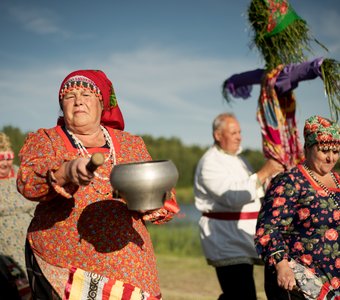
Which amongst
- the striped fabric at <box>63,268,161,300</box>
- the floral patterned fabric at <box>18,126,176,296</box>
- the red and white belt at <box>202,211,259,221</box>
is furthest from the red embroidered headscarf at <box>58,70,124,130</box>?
the red and white belt at <box>202,211,259,221</box>

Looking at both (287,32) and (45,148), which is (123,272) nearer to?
(45,148)

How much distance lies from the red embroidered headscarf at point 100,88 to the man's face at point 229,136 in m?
2.00

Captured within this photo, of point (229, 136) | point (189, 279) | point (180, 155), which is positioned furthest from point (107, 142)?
point (180, 155)

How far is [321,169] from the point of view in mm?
3070

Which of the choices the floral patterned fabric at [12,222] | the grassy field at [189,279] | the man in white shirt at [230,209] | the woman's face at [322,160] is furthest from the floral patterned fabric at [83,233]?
the grassy field at [189,279]

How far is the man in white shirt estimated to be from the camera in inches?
171

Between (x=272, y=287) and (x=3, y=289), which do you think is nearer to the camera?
(x=272, y=287)

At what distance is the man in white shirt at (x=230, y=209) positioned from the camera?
4.34 metres

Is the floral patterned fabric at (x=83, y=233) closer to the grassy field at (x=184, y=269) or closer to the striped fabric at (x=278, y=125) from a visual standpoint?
the striped fabric at (x=278, y=125)

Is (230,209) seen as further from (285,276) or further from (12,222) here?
(12,222)

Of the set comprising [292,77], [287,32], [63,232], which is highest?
[287,32]

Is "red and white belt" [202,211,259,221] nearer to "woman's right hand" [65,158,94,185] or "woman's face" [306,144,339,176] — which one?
"woman's face" [306,144,339,176]

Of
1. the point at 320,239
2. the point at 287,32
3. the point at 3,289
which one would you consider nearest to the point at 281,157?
the point at 287,32

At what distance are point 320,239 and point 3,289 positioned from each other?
2.63 m
